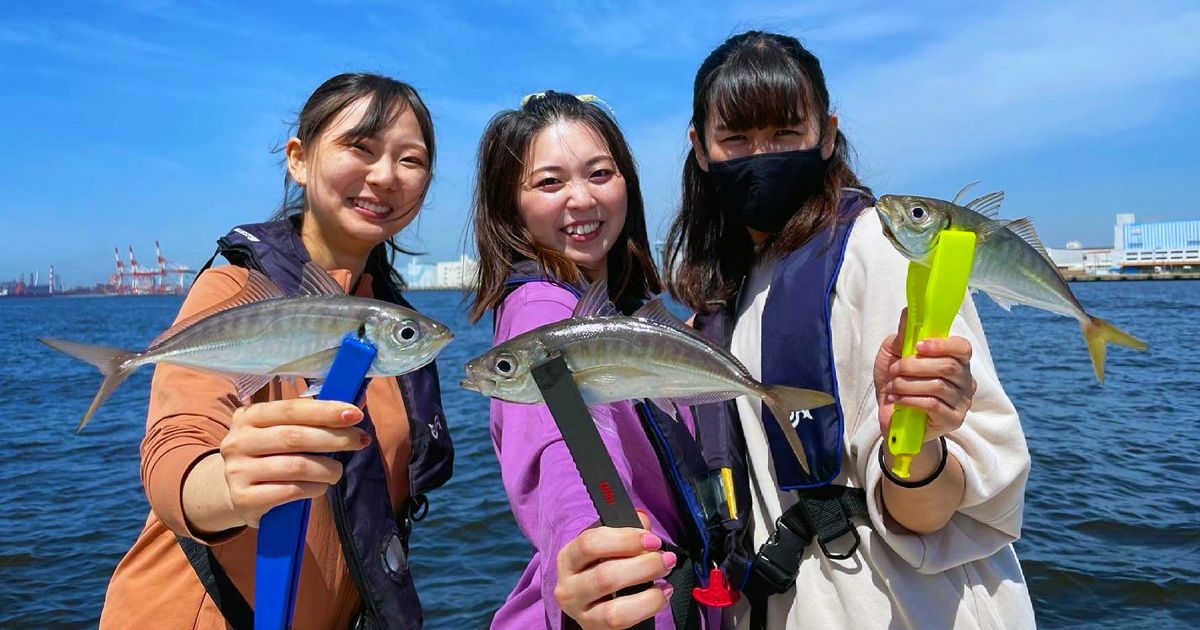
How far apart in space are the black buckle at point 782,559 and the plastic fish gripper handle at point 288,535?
1.68 metres

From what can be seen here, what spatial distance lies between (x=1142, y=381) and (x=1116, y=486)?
43.4 ft

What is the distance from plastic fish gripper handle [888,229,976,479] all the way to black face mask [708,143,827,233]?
46.7 inches

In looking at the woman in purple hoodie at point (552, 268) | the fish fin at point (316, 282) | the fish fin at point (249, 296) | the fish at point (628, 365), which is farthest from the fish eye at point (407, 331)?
the woman in purple hoodie at point (552, 268)

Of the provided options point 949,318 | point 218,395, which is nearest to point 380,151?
point 218,395

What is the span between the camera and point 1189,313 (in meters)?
51.2

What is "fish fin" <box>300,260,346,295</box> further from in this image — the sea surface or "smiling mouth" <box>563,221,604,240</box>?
the sea surface

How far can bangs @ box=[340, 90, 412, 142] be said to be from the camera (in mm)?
3365

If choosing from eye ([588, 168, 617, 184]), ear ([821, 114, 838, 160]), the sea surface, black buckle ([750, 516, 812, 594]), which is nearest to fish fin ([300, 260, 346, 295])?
eye ([588, 168, 617, 184])

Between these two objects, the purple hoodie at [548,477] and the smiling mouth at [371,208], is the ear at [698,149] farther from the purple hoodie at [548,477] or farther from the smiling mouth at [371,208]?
the smiling mouth at [371,208]

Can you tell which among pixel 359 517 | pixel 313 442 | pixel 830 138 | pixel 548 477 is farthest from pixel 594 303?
pixel 830 138

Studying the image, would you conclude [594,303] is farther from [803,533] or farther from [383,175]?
[383,175]

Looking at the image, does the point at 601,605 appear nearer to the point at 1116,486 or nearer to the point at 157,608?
the point at 157,608

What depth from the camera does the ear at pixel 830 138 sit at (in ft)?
10.8

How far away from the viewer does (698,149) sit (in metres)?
3.60
